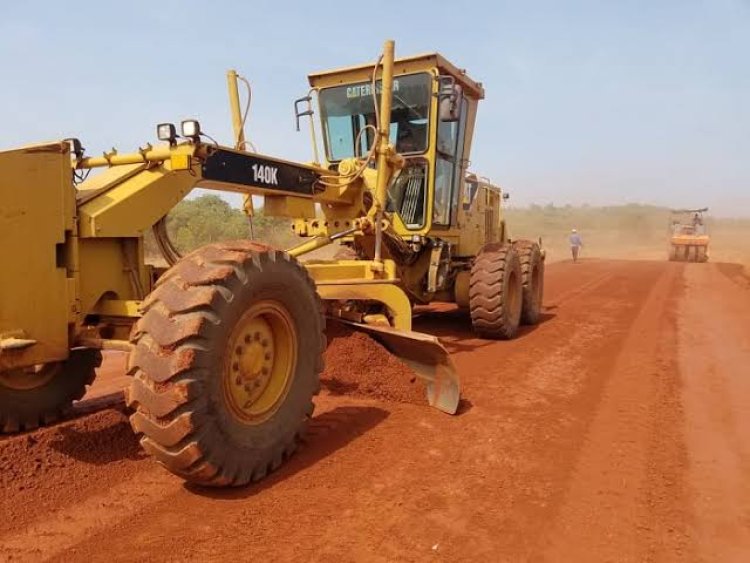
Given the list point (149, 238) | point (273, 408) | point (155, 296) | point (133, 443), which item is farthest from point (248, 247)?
point (133, 443)

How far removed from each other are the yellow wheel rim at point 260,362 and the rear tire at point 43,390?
1.44 metres

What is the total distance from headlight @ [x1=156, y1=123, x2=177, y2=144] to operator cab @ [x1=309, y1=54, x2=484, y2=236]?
11.5 ft

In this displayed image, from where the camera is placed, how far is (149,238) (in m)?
4.36

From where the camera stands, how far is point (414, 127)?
759cm

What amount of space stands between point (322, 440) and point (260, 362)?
0.85 m

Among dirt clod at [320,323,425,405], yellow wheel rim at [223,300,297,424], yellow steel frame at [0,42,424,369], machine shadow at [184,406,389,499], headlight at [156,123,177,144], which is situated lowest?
machine shadow at [184,406,389,499]

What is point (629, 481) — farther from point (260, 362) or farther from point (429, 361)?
point (260, 362)

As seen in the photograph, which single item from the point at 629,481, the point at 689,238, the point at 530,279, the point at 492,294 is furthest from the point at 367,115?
the point at 689,238

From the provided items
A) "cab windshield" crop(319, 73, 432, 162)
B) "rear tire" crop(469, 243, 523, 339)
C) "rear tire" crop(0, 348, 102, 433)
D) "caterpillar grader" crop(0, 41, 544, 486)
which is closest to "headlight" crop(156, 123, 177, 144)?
"caterpillar grader" crop(0, 41, 544, 486)

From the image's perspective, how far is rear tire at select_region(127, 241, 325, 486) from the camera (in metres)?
2.94

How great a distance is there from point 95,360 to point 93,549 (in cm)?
197

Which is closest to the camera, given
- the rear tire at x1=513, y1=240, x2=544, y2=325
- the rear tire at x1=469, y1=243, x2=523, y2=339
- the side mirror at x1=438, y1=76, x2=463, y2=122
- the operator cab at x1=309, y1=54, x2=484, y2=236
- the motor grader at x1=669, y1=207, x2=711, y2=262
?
the side mirror at x1=438, y1=76, x2=463, y2=122

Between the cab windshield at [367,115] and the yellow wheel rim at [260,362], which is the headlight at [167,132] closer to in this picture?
the yellow wheel rim at [260,362]

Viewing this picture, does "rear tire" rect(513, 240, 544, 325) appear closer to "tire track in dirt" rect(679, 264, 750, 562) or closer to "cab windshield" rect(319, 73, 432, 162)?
"tire track in dirt" rect(679, 264, 750, 562)
